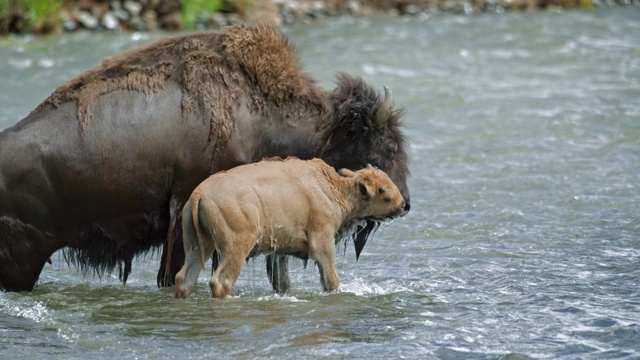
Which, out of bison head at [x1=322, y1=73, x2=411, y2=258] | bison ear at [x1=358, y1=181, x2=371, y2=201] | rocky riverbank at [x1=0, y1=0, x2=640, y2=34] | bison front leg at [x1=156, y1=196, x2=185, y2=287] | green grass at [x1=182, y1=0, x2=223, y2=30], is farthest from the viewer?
green grass at [x1=182, y1=0, x2=223, y2=30]

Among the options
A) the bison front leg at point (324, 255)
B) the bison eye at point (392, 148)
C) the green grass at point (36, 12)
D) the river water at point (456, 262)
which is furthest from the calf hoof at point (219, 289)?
the green grass at point (36, 12)

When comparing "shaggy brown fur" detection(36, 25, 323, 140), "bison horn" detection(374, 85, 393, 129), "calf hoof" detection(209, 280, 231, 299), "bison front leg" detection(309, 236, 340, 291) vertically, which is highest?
"shaggy brown fur" detection(36, 25, 323, 140)

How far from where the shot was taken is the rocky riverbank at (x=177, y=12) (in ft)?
67.6

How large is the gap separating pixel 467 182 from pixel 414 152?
175cm

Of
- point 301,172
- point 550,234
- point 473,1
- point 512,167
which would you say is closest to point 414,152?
point 512,167

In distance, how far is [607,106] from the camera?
1559 cm

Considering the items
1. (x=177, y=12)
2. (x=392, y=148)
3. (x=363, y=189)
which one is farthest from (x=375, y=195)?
(x=177, y=12)

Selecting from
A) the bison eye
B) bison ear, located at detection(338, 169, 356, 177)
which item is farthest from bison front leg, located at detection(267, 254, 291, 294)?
the bison eye

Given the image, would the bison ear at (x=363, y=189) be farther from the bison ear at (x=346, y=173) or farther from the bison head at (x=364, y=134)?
the bison head at (x=364, y=134)

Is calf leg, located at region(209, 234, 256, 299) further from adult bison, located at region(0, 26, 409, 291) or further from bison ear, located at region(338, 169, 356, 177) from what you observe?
bison ear, located at region(338, 169, 356, 177)

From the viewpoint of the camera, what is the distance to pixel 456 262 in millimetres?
9219

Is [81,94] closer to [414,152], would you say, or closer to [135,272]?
[135,272]

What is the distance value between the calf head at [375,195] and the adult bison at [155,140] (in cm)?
31

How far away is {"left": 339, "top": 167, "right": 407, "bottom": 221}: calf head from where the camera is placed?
7.97 meters
